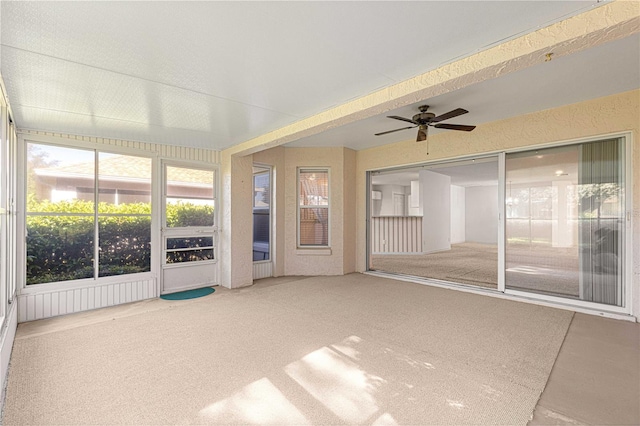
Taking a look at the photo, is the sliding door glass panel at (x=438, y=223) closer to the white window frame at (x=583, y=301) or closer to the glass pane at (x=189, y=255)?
the white window frame at (x=583, y=301)

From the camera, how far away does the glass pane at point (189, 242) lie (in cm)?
478

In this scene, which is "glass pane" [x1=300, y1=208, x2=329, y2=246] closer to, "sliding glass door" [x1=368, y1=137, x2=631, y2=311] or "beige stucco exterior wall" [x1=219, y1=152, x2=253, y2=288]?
"beige stucco exterior wall" [x1=219, y1=152, x2=253, y2=288]

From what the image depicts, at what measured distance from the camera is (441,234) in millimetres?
9648

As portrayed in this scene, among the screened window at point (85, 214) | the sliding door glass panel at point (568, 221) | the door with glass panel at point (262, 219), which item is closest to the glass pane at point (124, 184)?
the screened window at point (85, 214)

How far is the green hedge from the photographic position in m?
3.62

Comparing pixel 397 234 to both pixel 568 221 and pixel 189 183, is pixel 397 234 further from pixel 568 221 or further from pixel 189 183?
pixel 189 183

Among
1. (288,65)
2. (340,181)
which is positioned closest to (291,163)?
(340,181)

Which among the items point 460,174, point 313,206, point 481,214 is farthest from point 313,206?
point 481,214

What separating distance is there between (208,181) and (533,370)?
4.99 meters

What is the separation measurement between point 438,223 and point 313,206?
A: 5390 millimetres

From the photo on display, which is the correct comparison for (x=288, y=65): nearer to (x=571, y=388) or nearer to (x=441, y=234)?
(x=571, y=388)

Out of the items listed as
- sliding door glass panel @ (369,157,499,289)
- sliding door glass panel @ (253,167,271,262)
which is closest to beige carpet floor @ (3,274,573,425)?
sliding door glass panel @ (253,167,271,262)

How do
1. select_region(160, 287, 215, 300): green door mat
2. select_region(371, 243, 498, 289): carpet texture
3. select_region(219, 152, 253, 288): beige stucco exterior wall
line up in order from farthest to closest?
select_region(371, 243, 498, 289): carpet texture < select_region(219, 152, 253, 288): beige stucco exterior wall < select_region(160, 287, 215, 300): green door mat

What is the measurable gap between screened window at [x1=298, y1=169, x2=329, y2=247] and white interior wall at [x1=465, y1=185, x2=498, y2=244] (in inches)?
321
